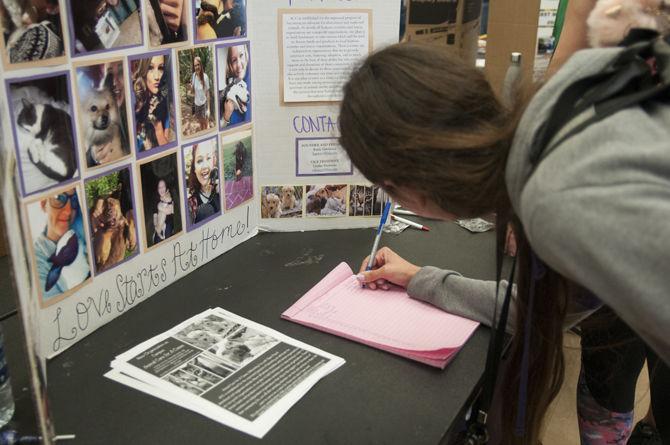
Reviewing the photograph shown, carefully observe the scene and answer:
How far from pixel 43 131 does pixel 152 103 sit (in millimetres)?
190

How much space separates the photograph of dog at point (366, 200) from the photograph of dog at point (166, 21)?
0.46m

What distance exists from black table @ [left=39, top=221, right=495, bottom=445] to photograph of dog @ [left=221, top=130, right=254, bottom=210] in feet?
0.39

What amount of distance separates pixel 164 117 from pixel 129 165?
0.33ft

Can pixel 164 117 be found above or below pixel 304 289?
above

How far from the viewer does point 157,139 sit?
0.93 metres

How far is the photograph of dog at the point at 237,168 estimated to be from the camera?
3.59 ft

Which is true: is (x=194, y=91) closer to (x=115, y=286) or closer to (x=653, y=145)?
(x=115, y=286)

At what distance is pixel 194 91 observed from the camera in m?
0.99

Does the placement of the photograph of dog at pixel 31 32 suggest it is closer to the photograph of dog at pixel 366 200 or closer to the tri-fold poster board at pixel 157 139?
the tri-fold poster board at pixel 157 139

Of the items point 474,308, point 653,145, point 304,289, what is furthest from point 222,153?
point 653,145

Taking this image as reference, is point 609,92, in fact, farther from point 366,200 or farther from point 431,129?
point 366,200

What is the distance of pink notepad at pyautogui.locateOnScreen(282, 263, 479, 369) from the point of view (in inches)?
32.9

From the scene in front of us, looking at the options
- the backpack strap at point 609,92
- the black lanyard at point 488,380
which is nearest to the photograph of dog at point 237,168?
the black lanyard at point 488,380

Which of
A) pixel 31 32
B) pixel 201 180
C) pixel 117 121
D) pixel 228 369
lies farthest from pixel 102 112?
pixel 228 369
